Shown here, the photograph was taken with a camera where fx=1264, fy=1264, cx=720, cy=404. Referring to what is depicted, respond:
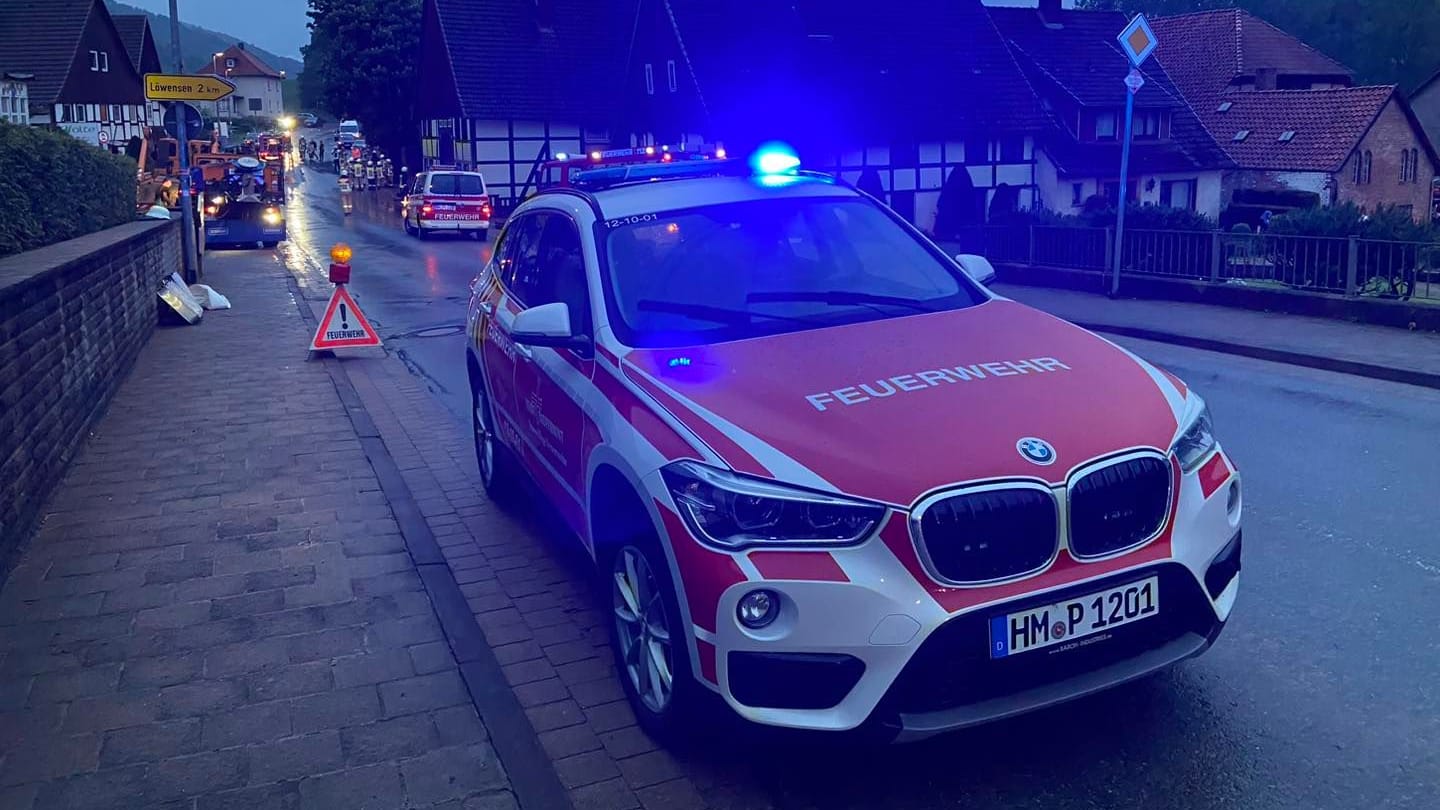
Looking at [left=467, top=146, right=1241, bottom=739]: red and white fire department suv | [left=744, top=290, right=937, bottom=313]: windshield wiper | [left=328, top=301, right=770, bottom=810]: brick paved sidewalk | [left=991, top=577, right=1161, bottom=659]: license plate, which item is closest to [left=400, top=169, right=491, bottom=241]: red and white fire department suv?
[left=328, top=301, right=770, bottom=810]: brick paved sidewalk

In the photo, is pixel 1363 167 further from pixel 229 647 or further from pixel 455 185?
pixel 229 647

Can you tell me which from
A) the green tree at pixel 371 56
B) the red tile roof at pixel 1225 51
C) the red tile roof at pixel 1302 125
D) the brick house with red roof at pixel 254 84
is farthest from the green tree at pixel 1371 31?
the brick house with red roof at pixel 254 84

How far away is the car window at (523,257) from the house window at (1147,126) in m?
44.6

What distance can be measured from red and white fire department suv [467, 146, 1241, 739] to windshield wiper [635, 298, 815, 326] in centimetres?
1

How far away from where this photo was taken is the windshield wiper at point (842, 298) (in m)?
5.13

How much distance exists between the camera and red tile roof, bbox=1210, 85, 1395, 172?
169 feet

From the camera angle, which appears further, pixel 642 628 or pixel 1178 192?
pixel 1178 192

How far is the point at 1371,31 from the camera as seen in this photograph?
256ft

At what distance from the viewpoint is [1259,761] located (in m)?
4.04

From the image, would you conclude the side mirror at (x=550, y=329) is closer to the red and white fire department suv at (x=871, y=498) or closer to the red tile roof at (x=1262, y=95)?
the red and white fire department suv at (x=871, y=498)

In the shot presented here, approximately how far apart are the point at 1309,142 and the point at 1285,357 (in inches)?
1809

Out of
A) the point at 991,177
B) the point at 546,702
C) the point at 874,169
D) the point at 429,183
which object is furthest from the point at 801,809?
the point at 991,177

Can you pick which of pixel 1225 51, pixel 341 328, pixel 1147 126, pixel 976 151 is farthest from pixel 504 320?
pixel 1225 51

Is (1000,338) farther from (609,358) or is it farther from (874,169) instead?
(874,169)
